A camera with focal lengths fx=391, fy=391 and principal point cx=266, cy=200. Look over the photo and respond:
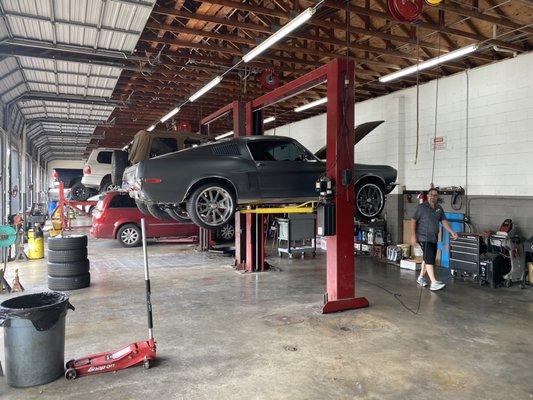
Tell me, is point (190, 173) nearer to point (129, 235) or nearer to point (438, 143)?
point (438, 143)

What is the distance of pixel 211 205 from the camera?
535 centimetres

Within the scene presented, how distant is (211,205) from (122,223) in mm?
5987

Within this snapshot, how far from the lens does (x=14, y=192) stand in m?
9.19

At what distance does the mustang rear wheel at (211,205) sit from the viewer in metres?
5.25

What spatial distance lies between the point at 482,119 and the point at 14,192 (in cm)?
1042

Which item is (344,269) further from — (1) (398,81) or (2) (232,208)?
(1) (398,81)

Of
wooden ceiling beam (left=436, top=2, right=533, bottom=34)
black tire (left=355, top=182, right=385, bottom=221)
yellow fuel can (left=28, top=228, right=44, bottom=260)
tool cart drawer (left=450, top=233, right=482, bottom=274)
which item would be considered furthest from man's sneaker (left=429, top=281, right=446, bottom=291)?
yellow fuel can (left=28, top=228, right=44, bottom=260)

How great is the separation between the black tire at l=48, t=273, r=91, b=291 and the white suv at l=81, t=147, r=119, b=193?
7.21 metres

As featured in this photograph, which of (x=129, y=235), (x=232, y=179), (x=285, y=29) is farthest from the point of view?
(x=129, y=235)

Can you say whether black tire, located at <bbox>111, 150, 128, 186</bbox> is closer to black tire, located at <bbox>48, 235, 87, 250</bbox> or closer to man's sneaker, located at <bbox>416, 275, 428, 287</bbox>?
black tire, located at <bbox>48, 235, 87, 250</bbox>

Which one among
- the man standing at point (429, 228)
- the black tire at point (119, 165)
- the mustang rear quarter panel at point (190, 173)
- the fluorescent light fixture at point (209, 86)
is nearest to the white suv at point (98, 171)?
the fluorescent light fixture at point (209, 86)

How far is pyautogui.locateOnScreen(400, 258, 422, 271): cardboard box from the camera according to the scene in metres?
7.98

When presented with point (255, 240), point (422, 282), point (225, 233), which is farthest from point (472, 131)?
point (225, 233)

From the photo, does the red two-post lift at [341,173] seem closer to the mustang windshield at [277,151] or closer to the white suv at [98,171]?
the mustang windshield at [277,151]
